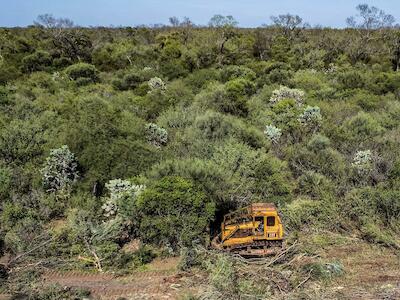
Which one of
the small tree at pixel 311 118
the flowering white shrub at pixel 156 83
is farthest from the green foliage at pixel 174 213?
the flowering white shrub at pixel 156 83

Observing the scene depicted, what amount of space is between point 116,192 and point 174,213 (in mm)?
3179

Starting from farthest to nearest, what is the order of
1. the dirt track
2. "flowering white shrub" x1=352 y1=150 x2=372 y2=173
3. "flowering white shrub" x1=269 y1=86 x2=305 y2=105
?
"flowering white shrub" x1=269 y1=86 x2=305 y2=105
"flowering white shrub" x1=352 y1=150 x2=372 y2=173
the dirt track

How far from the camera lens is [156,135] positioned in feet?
83.5

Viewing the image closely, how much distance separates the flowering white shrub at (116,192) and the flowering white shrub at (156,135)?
695 centimetres

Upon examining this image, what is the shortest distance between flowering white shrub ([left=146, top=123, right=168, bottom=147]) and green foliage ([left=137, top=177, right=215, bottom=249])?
915 cm

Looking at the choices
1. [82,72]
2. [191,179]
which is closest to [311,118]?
[191,179]

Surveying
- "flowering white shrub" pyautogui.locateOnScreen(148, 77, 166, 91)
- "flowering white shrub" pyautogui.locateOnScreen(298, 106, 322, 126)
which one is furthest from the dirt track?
"flowering white shrub" pyautogui.locateOnScreen(148, 77, 166, 91)

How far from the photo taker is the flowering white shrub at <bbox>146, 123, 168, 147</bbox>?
25.3m

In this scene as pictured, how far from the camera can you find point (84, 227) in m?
16.2

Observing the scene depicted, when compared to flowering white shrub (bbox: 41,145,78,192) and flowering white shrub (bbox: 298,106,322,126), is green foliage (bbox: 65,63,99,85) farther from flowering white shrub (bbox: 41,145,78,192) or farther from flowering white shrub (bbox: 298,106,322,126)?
flowering white shrub (bbox: 41,145,78,192)

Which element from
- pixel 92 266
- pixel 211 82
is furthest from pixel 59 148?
pixel 211 82

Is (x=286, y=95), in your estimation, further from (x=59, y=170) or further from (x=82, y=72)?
(x=82, y=72)

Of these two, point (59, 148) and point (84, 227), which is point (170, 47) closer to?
point (59, 148)

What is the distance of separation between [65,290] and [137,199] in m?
4.32
